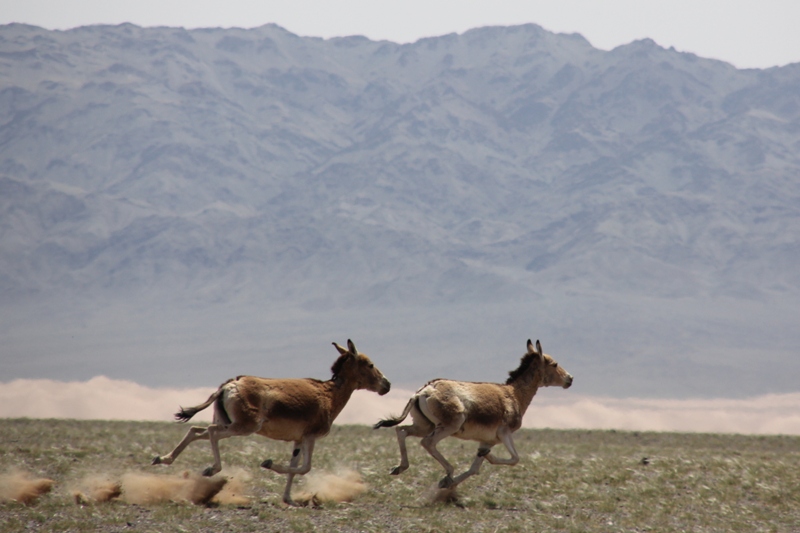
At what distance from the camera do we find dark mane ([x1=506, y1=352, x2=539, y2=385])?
79.0ft

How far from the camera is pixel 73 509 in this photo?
1970 cm

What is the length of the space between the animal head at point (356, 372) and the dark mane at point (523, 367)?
3080 millimetres

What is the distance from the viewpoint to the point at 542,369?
2448cm

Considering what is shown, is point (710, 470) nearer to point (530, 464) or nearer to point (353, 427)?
point (530, 464)

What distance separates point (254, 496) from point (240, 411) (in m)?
2.90

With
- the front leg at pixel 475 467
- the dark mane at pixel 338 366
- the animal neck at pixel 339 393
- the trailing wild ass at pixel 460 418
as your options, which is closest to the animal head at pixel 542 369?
the trailing wild ass at pixel 460 418

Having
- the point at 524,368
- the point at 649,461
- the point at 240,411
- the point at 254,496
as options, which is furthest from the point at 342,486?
the point at 649,461

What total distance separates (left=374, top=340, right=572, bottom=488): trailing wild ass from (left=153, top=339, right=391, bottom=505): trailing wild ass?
1.32 metres

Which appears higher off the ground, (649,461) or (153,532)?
(649,461)

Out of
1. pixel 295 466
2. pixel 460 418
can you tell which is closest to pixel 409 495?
pixel 460 418

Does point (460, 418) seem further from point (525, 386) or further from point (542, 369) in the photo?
point (542, 369)

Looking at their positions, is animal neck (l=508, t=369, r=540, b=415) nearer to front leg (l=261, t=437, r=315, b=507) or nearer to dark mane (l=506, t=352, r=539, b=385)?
dark mane (l=506, t=352, r=539, b=385)

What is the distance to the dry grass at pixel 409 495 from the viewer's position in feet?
63.8

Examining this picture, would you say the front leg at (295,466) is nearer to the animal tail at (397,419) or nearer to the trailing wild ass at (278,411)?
the trailing wild ass at (278,411)
